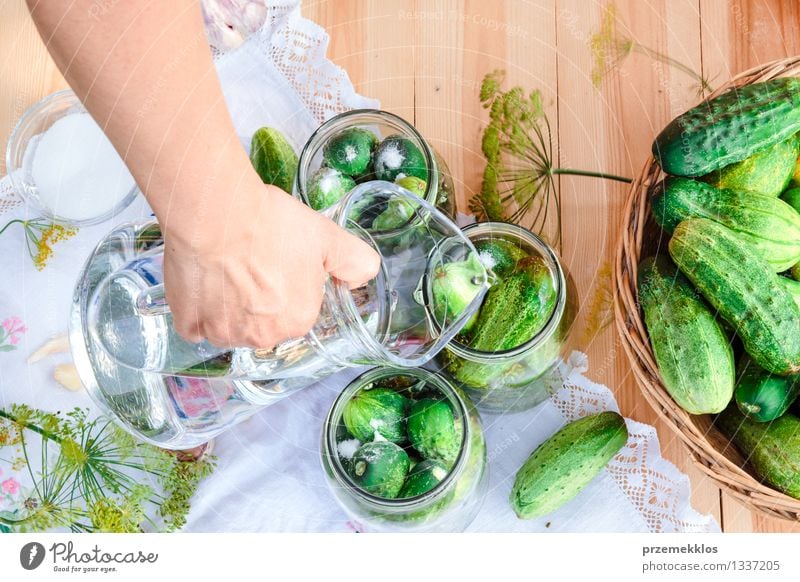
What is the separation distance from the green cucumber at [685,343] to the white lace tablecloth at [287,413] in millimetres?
90

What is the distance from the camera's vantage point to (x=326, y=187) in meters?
0.51

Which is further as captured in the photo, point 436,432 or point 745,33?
point 745,33

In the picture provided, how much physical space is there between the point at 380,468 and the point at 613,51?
1.28 feet

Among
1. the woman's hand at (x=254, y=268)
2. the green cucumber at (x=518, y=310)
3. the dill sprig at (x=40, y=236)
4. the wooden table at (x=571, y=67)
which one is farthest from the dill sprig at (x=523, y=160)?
the dill sprig at (x=40, y=236)

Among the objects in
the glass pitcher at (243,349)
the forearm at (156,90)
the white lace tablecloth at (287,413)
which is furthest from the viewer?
the white lace tablecloth at (287,413)

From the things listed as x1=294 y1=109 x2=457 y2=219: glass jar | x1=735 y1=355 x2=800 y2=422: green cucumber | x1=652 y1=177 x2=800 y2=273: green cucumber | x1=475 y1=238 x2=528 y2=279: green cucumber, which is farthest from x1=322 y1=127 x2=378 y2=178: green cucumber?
x1=735 y1=355 x2=800 y2=422: green cucumber

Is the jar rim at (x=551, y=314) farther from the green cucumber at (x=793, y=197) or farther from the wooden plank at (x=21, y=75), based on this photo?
the wooden plank at (x=21, y=75)

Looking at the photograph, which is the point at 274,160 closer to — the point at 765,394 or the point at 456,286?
the point at 456,286

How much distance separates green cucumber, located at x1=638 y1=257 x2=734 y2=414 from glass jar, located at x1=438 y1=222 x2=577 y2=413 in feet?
0.20

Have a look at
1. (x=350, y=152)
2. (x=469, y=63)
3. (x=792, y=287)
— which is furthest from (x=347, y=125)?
(x=792, y=287)

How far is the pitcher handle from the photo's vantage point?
0.46 meters

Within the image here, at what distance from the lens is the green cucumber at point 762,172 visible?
51 centimetres

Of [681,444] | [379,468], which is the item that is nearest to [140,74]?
[379,468]
